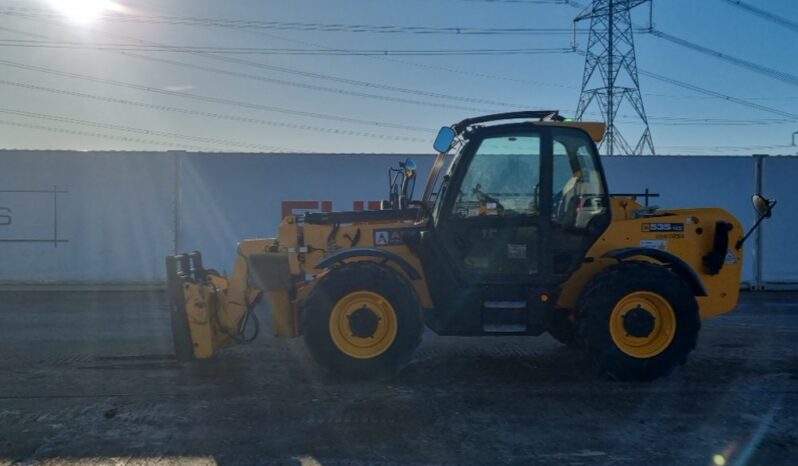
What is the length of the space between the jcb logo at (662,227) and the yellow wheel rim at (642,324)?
728mm

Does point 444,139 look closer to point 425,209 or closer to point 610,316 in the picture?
point 425,209

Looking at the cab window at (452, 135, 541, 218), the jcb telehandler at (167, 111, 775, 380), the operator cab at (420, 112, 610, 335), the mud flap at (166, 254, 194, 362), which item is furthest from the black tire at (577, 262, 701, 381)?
the mud flap at (166, 254, 194, 362)

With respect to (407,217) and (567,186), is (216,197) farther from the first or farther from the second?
(567,186)

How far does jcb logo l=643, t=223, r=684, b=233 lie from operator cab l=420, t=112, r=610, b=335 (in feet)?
1.57

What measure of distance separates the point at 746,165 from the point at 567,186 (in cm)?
848

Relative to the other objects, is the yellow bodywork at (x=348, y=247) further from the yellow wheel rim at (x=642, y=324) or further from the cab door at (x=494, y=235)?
the yellow wheel rim at (x=642, y=324)

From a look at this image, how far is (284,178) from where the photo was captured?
43.2 feet

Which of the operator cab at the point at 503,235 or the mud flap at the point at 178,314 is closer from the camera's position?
the operator cab at the point at 503,235

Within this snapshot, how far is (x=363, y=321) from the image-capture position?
5.88 meters

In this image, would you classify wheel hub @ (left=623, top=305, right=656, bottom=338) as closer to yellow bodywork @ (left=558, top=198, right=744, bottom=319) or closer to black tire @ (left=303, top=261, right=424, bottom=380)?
yellow bodywork @ (left=558, top=198, right=744, bottom=319)

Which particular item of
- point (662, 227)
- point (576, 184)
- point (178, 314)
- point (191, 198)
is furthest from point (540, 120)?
point (191, 198)

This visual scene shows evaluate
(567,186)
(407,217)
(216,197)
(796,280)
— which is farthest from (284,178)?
(796,280)

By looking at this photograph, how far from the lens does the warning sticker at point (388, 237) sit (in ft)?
20.9

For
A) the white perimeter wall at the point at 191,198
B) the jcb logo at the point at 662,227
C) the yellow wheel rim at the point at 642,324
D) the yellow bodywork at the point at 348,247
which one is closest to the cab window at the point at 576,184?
the yellow bodywork at the point at 348,247
